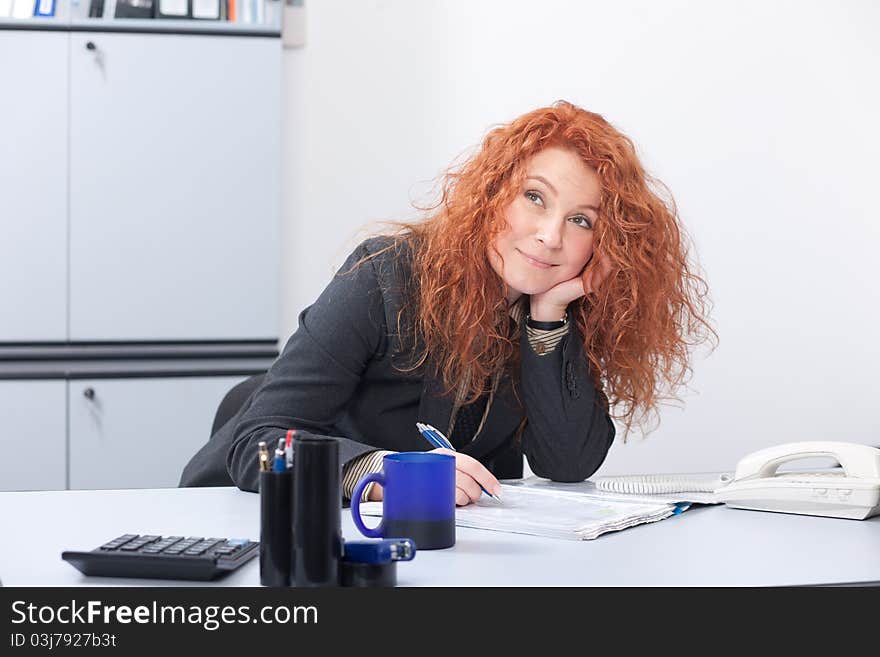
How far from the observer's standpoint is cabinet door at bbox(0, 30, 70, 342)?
2830 mm

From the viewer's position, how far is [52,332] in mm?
2900

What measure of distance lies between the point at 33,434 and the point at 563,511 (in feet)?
6.50

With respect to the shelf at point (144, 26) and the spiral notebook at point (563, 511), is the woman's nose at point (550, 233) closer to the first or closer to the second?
the spiral notebook at point (563, 511)

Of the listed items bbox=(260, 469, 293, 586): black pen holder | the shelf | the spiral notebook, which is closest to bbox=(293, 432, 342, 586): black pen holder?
bbox=(260, 469, 293, 586): black pen holder

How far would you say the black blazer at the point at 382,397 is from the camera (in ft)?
4.91

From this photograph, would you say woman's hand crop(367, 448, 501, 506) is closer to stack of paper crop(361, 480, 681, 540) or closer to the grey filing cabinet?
stack of paper crop(361, 480, 681, 540)

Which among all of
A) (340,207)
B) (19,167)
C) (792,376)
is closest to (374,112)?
(340,207)

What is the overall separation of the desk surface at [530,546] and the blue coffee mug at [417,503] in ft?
0.08

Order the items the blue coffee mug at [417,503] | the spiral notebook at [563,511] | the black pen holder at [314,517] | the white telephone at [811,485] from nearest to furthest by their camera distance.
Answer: the black pen holder at [314,517]
the blue coffee mug at [417,503]
the spiral notebook at [563,511]
the white telephone at [811,485]

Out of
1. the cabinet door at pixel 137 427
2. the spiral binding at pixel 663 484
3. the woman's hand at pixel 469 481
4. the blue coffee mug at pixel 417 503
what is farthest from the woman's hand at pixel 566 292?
the cabinet door at pixel 137 427
